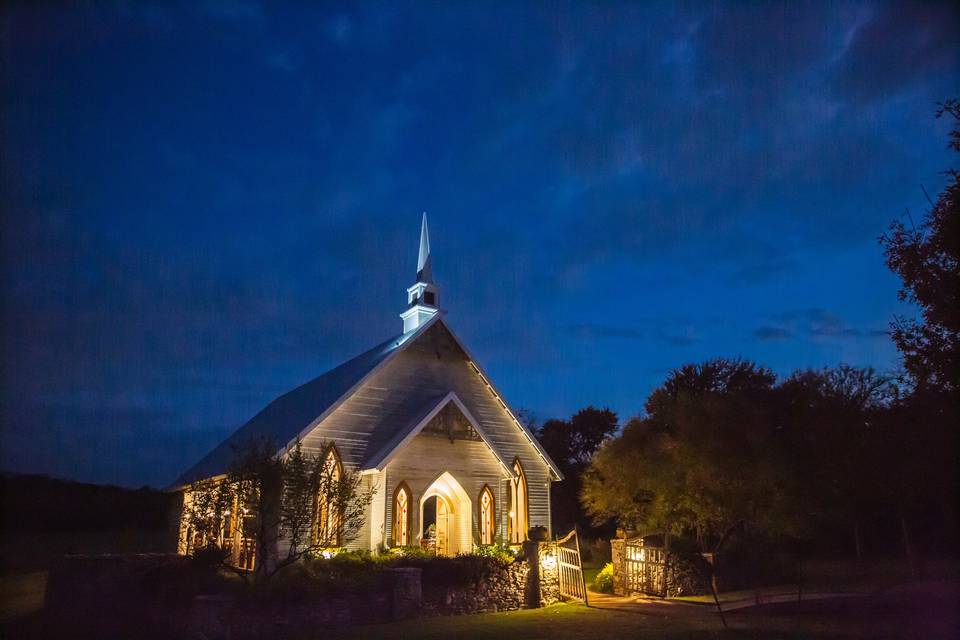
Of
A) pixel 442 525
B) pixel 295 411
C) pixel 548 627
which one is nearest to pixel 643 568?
pixel 548 627

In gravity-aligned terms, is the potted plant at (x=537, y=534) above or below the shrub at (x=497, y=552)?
above

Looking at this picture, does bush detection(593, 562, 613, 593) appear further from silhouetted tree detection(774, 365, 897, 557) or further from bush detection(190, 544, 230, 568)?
bush detection(190, 544, 230, 568)

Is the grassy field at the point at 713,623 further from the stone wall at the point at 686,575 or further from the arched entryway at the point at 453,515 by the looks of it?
the arched entryway at the point at 453,515

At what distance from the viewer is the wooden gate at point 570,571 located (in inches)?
880

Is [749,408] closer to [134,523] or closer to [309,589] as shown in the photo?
[309,589]

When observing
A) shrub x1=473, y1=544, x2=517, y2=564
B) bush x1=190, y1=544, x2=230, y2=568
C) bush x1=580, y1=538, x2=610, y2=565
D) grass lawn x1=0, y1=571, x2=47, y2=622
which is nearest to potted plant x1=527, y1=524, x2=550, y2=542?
shrub x1=473, y1=544, x2=517, y2=564

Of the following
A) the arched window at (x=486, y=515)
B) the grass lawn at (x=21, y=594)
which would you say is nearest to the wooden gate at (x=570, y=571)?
the arched window at (x=486, y=515)

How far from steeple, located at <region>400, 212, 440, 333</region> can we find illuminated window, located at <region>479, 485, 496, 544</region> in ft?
28.9

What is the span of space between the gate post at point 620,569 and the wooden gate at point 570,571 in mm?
1690

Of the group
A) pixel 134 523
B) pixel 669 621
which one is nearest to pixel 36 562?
pixel 134 523

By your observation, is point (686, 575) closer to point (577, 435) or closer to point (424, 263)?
point (424, 263)

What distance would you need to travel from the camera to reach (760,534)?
86.6ft

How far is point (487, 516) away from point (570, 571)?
203 inches

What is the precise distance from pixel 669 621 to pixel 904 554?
2422cm
